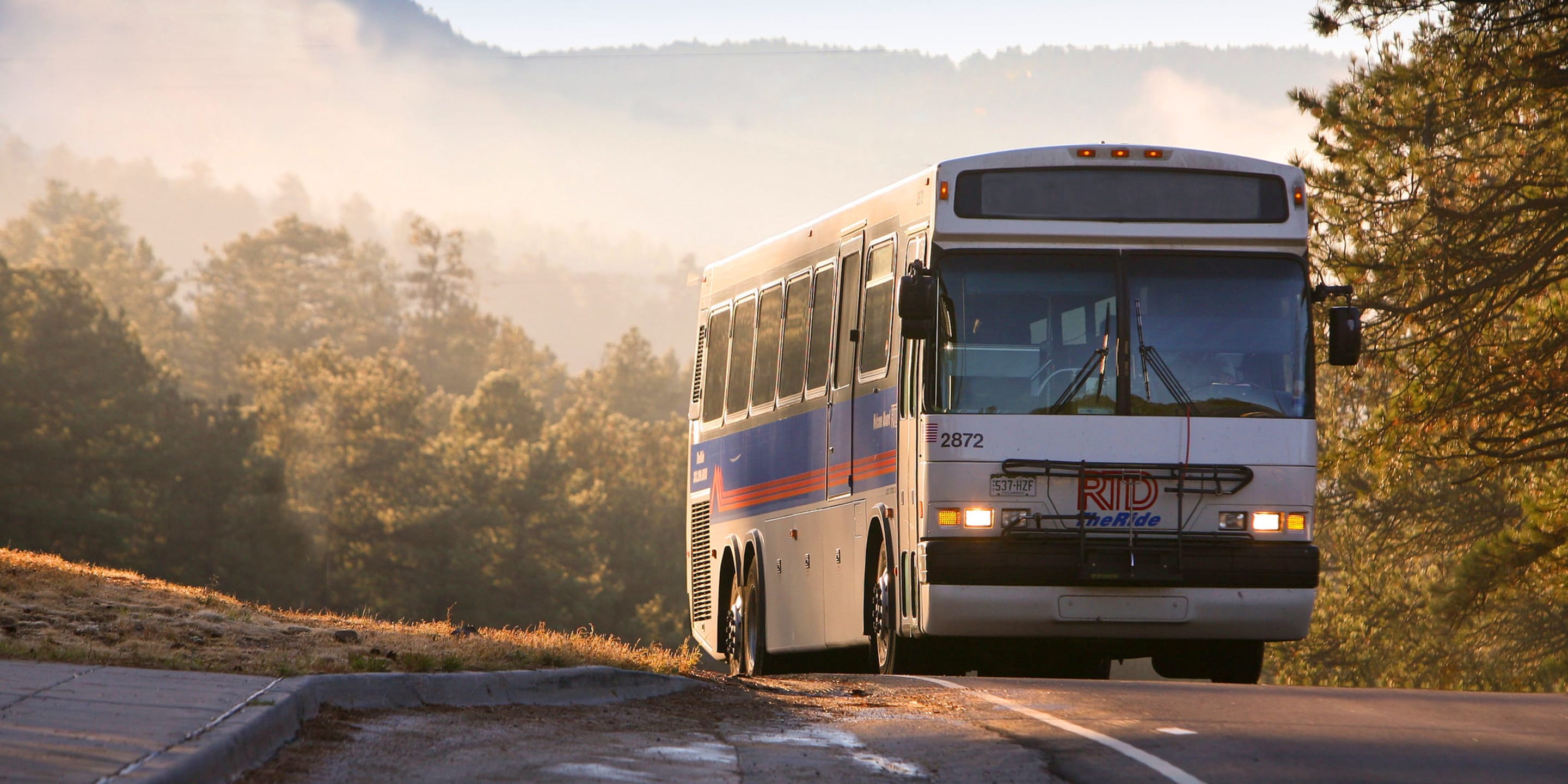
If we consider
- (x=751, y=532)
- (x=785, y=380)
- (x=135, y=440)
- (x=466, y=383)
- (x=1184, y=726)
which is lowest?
(x=1184, y=726)

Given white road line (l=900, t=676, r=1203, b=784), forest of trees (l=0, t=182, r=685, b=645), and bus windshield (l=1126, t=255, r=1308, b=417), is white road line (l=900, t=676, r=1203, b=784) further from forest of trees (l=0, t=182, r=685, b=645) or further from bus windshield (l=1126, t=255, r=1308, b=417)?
forest of trees (l=0, t=182, r=685, b=645)

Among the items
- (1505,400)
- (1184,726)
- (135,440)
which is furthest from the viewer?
(135,440)

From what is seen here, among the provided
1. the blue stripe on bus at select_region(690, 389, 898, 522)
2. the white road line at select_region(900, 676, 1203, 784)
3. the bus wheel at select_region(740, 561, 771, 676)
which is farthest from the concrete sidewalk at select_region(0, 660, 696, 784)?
the bus wheel at select_region(740, 561, 771, 676)

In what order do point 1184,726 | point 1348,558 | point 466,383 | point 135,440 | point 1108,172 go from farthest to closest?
point 466,383 → point 135,440 → point 1348,558 → point 1108,172 → point 1184,726

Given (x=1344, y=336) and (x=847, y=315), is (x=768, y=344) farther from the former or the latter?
(x=1344, y=336)

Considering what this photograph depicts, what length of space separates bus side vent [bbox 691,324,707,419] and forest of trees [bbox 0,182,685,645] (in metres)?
28.2

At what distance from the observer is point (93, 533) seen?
64.0 metres

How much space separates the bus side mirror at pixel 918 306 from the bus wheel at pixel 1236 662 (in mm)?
3429

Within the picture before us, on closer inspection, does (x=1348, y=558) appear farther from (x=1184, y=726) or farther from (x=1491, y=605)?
(x=1184, y=726)

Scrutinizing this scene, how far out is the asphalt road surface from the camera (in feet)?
29.3

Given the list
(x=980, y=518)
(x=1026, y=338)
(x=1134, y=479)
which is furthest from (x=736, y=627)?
(x=1134, y=479)

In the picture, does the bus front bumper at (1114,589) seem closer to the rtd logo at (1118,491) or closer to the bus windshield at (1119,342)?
the rtd logo at (1118,491)

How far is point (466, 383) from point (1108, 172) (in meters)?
169

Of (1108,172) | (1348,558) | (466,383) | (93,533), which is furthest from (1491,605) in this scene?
(466,383)
